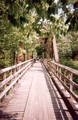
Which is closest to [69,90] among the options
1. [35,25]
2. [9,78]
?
[9,78]

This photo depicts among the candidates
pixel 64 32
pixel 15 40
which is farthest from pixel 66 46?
pixel 64 32

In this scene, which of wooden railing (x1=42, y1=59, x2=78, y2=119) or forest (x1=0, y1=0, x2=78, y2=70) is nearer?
forest (x1=0, y1=0, x2=78, y2=70)

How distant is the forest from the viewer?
2334 mm

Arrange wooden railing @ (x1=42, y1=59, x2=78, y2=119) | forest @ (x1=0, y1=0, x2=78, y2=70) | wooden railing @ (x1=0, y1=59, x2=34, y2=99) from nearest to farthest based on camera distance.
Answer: forest @ (x1=0, y1=0, x2=78, y2=70), wooden railing @ (x1=42, y1=59, x2=78, y2=119), wooden railing @ (x1=0, y1=59, x2=34, y2=99)

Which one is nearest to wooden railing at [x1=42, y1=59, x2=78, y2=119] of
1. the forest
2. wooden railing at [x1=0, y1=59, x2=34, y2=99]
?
the forest

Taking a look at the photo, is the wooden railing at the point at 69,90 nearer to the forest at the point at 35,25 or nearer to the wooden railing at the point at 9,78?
the forest at the point at 35,25

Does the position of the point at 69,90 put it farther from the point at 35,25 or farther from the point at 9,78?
the point at 35,25

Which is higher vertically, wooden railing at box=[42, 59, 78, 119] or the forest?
the forest

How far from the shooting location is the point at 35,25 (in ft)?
8.22

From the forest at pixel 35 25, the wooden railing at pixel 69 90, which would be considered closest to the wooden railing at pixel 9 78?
the forest at pixel 35 25

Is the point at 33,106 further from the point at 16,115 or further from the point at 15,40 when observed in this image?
the point at 15,40

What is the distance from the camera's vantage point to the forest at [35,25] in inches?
91.9

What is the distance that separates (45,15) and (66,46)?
25936mm

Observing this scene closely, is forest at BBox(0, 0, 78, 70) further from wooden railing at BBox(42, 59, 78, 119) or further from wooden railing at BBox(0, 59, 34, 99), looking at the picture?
wooden railing at BBox(0, 59, 34, 99)
